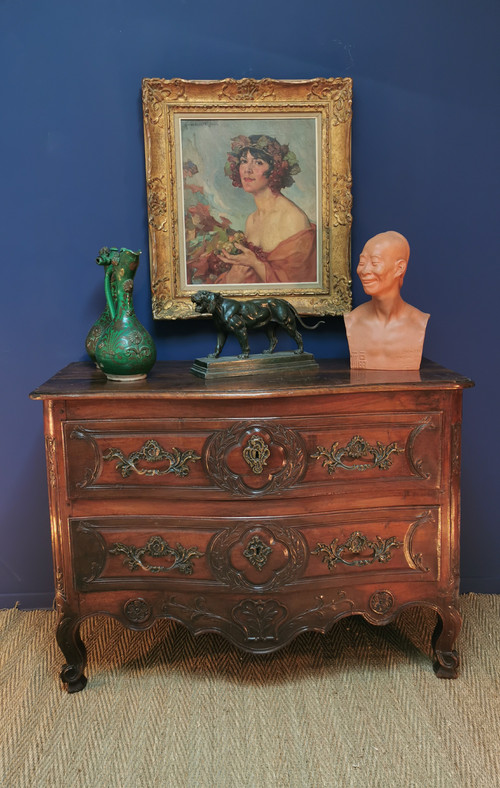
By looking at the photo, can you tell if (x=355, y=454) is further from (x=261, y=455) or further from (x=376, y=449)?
(x=261, y=455)

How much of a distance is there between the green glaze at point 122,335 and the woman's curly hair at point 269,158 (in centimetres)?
62

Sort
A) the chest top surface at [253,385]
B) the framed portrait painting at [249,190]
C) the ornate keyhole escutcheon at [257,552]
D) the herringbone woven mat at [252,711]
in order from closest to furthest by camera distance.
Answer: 1. the herringbone woven mat at [252,711]
2. the chest top surface at [253,385]
3. the ornate keyhole escutcheon at [257,552]
4. the framed portrait painting at [249,190]

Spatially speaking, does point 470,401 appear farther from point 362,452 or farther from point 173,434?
point 173,434

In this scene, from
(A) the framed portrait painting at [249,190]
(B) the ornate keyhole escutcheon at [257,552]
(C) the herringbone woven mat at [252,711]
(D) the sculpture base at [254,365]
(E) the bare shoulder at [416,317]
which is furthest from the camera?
(A) the framed portrait painting at [249,190]

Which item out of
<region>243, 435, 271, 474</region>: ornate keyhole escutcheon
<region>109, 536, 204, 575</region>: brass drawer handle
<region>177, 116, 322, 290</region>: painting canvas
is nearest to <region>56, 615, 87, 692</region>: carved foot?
<region>109, 536, 204, 575</region>: brass drawer handle

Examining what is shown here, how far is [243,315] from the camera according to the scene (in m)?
2.60

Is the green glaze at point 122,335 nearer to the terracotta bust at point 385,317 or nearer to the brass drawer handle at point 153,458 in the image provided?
the brass drawer handle at point 153,458

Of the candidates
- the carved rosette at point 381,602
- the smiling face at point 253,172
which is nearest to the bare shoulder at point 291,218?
the smiling face at point 253,172

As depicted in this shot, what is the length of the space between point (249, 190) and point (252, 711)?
2045 millimetres

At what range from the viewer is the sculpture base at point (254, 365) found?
99.9 inches

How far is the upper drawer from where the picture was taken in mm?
2393

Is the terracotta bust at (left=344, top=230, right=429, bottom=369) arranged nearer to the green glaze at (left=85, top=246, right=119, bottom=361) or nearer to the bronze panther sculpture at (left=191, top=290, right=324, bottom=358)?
the bronze panther sculpture at (left=191, top=290, right=324, bottom=358)

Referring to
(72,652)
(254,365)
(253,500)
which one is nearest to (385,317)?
(254,365)

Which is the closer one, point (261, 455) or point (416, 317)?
point (261, 455)
